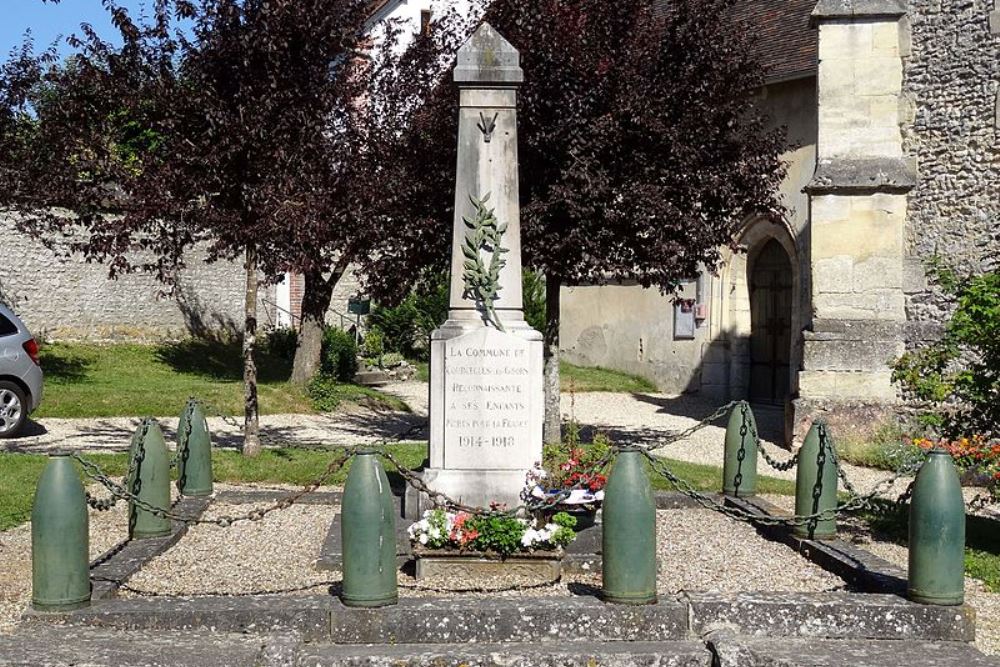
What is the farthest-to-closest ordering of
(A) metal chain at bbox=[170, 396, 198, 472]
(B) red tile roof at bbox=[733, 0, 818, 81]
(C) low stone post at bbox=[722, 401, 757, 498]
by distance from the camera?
(B) red tile roof at bbox=[733, 0, 818, 81], (C) low stone post at bbox=[722, 401, 757, 498], (A) metal chain at bbox=[170, 396, 198, 472]

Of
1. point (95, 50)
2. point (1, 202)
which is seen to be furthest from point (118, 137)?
point (1, 202)

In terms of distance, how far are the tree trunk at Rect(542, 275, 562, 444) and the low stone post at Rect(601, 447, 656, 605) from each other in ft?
22.3

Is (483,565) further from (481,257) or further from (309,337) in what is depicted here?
(309,337)

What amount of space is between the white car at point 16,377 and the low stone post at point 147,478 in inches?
252

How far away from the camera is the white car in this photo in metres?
13.4

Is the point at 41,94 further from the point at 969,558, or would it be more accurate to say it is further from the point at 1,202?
the point at 969,558

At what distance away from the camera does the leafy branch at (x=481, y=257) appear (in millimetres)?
7727

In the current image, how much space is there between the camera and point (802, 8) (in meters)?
18.0

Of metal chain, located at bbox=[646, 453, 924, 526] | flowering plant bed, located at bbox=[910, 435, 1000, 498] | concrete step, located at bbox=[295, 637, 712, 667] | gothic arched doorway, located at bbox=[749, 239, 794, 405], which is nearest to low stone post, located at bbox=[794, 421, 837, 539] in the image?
flowering plant bed, located at bbox=[910, 435, 1000, 498]

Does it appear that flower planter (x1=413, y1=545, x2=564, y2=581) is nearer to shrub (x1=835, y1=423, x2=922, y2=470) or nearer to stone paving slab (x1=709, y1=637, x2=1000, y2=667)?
stone paving slab (x1=709, y1=637, x2=1000, y2=667)

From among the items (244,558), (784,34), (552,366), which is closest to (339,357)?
(784,34)

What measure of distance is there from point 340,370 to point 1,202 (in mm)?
10237

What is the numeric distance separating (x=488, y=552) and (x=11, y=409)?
29.0ft

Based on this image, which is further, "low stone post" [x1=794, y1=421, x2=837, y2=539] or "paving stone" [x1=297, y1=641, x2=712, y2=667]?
"low stone post" [x1=794, y1=421, x2=837, y2=539]
